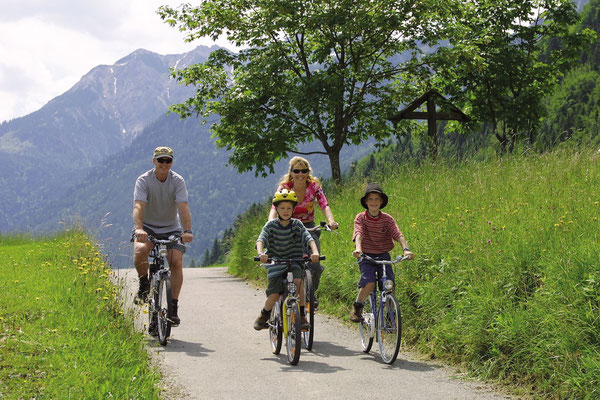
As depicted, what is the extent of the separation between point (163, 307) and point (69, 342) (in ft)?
7.00

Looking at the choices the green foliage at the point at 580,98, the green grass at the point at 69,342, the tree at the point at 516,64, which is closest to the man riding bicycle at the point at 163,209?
the green grass at the point at 69,342

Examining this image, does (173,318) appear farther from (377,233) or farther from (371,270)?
(377,233)

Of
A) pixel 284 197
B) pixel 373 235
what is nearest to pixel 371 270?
pixel 373 235

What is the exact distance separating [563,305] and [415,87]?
18.3 m

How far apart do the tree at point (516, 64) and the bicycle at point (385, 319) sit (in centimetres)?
1964

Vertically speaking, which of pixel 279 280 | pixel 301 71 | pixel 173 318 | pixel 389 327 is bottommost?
pixel 389 327

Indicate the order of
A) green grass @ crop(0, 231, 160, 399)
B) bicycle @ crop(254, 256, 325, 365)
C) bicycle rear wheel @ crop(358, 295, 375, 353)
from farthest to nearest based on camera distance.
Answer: bicycle rear wheel @ crop(358, 295, 375, 353), bicycle @ crop(254, 256, 325, 365), green grass @ crop(0, 231, 160, 399)

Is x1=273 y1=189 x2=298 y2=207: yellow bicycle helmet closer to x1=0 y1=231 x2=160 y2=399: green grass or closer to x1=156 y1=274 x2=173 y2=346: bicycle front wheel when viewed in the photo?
x1=156 y1=274 x2=173 y2=346: bicycle front wheel

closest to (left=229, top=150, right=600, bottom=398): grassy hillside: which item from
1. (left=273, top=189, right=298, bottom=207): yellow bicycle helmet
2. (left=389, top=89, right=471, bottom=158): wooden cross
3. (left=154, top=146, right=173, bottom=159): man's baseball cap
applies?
(left=273, top=189, right=298, bottom=207): yellow bicycle helmet

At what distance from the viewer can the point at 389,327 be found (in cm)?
687

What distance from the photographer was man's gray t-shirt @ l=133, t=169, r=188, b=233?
7974 millimetres

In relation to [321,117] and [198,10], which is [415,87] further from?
[198,10]

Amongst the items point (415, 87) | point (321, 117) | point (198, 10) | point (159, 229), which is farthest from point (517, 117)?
point (159, 229)

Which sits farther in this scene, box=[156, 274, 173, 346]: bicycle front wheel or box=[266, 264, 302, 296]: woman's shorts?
box=[156, 274, 173, 346]: bicycle front wheel
